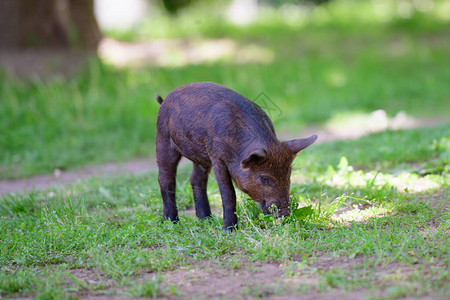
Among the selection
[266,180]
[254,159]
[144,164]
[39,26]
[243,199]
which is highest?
[39,26]

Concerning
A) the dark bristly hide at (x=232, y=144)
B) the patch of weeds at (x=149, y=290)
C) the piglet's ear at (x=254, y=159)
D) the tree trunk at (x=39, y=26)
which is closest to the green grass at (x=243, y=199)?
the patch of weeds at (x=149, y=290)

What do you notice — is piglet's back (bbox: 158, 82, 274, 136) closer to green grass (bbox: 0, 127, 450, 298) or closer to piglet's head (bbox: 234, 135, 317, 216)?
piglet's head (bbox: 234, 135, 317, 216)

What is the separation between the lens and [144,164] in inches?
368

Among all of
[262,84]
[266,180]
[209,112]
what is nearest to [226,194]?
[266,180]

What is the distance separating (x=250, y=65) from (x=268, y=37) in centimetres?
298

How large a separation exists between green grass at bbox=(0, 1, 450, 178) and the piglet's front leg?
2.69 meters

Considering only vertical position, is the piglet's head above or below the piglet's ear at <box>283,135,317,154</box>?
below

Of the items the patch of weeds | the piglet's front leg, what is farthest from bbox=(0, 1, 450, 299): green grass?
the piglet's front leg

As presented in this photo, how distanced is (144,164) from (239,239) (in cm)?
477

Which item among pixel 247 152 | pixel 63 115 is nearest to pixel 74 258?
pixel 247 152

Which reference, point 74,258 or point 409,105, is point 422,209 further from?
point 409,105

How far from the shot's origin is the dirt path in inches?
327

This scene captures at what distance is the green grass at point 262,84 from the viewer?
33.7 feet

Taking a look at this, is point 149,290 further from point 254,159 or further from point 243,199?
point 243,199
